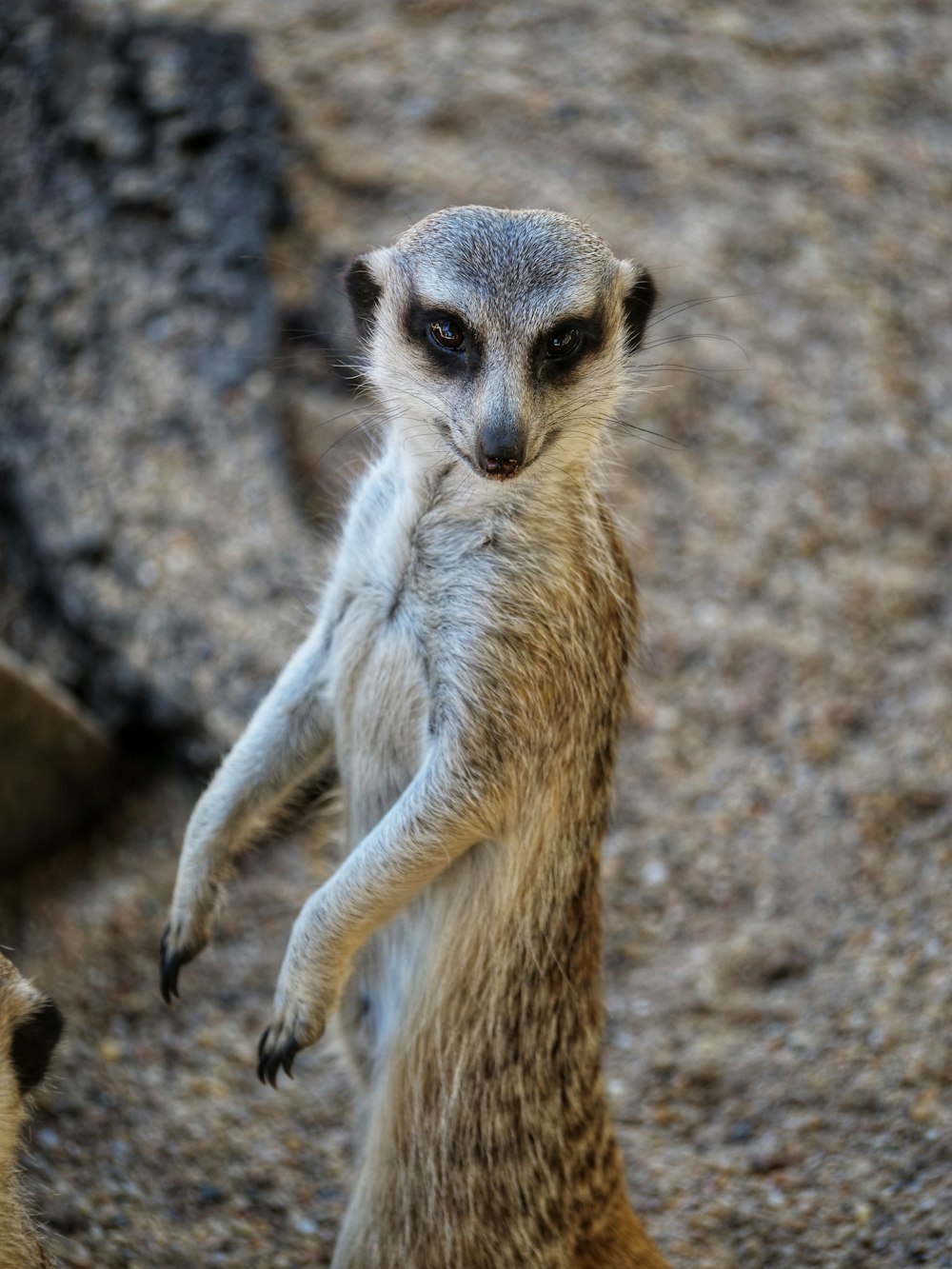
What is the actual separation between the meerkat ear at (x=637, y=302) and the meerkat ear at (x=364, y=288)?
0.45m

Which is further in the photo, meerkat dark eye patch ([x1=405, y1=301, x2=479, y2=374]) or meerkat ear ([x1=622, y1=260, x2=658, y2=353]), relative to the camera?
meerkat ear ([x1=622, y1=260, x2=658, y2=353])

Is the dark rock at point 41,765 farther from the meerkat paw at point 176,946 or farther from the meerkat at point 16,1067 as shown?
the meerkat at point 16,1067

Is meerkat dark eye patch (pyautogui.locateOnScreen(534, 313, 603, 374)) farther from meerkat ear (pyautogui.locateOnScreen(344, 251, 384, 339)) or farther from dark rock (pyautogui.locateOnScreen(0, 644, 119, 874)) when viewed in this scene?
dark rock (pyautogui.locateOnScreen(0, 644, 119, 874))

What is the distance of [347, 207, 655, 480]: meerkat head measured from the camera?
7.36 feet

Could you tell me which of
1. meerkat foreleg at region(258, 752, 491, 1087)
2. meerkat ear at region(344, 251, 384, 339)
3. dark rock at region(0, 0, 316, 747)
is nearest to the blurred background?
dark rock at region(0, 0, 316, 747)

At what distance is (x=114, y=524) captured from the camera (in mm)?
4070

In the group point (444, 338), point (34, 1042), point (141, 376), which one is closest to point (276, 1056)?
point (34, 1042)

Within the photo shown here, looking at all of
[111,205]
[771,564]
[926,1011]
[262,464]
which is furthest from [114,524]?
[926,1011]

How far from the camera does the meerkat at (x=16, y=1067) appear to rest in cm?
196

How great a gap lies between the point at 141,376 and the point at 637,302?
2.10m

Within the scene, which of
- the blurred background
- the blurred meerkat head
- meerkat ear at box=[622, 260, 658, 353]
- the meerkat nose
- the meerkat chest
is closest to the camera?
the blurred meerkat head

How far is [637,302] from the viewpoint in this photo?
259 centimetres

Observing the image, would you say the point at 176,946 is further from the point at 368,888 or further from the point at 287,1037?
the point at 368,888

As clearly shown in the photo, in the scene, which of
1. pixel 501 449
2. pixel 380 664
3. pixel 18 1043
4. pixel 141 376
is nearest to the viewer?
pixel 18 1043
